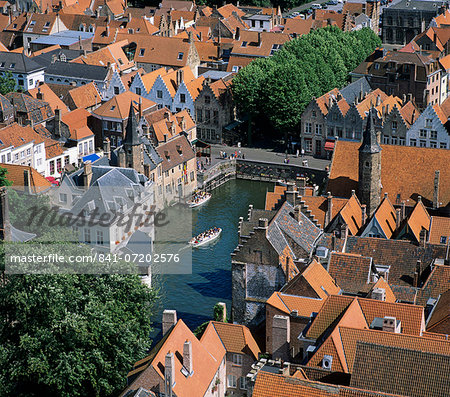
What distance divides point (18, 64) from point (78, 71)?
356 inches

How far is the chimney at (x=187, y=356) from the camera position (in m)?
66.1

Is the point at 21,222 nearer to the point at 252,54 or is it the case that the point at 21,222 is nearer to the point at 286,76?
the point at 286,76

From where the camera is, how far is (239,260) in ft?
268

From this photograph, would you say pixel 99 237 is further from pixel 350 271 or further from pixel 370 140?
pixel 370 140

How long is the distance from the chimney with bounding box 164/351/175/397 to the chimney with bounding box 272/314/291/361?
1043 centimetres

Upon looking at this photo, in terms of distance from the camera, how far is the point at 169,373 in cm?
6369

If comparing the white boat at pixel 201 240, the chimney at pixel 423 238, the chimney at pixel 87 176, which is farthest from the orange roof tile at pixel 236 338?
the white boat at pixel 201 240

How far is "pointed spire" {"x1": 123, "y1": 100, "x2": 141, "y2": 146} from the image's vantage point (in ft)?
344

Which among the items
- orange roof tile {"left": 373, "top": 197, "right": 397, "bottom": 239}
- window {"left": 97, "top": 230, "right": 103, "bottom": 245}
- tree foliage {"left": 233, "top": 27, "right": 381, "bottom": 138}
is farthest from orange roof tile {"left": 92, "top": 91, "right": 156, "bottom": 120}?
orange roof tile {"left": 373, "top": 197, "right": 397, "bottom": 239}

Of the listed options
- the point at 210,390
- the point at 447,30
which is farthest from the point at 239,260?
the point at 447,30

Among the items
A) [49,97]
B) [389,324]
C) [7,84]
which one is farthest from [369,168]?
[7,84]

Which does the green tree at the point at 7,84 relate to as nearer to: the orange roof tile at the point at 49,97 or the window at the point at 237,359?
the orange roof tile at the point at 49,97

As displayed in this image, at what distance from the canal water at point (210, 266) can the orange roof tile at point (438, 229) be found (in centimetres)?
2012

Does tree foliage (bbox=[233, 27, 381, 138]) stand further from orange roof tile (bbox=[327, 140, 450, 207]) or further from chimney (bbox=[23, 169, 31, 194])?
chimney (bbox=[23, 169, 31, 194])
